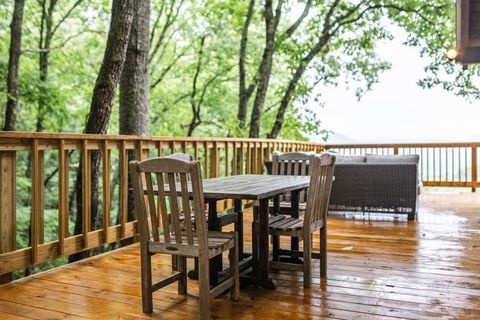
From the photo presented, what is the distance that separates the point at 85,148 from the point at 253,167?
142 inches

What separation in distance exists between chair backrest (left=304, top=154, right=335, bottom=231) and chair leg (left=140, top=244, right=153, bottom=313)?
108 cm

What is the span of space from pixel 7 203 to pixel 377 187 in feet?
15.0

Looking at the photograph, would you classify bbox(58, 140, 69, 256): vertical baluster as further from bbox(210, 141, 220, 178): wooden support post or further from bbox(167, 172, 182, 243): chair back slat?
bbox(210, 141, 220, 178): wooden support post

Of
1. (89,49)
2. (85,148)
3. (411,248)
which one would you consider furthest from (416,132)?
(85,148)

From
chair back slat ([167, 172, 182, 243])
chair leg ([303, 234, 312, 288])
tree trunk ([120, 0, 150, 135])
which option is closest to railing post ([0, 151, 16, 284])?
chair back slat ([167, 172, 182, 243])

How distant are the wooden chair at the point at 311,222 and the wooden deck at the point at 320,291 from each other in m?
0.13

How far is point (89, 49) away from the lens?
13.4m

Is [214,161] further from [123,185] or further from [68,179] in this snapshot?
[68,179]

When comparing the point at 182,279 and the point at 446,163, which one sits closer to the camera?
the point at 182,279

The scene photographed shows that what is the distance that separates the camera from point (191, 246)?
246 cm

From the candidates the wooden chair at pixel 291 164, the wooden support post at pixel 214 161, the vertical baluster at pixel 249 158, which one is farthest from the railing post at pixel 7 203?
the vertical baluster at pixel 249 158

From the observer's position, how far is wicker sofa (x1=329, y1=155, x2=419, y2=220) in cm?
594

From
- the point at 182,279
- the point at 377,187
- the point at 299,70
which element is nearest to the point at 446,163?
the point at 299,70

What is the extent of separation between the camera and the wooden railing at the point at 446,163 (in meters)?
9.96
